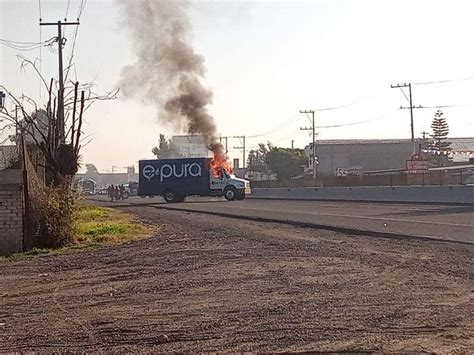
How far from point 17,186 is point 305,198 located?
41197mm

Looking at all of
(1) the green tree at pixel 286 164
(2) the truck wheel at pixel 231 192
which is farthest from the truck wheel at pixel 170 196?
(1) the green tree at pixel 286 164

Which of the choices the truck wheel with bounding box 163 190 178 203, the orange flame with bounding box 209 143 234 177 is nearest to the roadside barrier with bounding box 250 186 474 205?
the orange flame with bounding box 209 143 234 177

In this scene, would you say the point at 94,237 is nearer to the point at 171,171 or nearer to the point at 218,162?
the point at 218,162

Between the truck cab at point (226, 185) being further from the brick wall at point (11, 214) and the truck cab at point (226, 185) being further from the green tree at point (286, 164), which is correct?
the green tree at point (286, 164)

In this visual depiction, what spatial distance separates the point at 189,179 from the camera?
59812 mm

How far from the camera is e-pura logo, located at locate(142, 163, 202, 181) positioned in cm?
5953

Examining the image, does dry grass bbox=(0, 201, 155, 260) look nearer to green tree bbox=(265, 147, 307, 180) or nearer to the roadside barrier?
the roadside barrier

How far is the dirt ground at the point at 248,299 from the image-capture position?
27.1ft

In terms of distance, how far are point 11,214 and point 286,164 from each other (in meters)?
99.7

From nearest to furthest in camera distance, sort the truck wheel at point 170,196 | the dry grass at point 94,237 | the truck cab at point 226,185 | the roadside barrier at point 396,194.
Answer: the dry grass at point 94,237, the roadside barrier at point 396,194, the truck cab at point 226,185, the truck wheel at point 170,196

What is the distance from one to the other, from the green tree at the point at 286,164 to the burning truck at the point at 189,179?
57762mm

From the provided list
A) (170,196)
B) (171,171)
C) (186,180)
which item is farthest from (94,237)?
(170,196)

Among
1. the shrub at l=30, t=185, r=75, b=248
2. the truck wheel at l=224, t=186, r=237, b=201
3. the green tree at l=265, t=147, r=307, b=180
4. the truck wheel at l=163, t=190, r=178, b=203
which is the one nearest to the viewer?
the shrub at l=30, t=185, r=75, b=248

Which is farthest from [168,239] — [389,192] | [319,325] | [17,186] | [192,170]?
[192,170]
